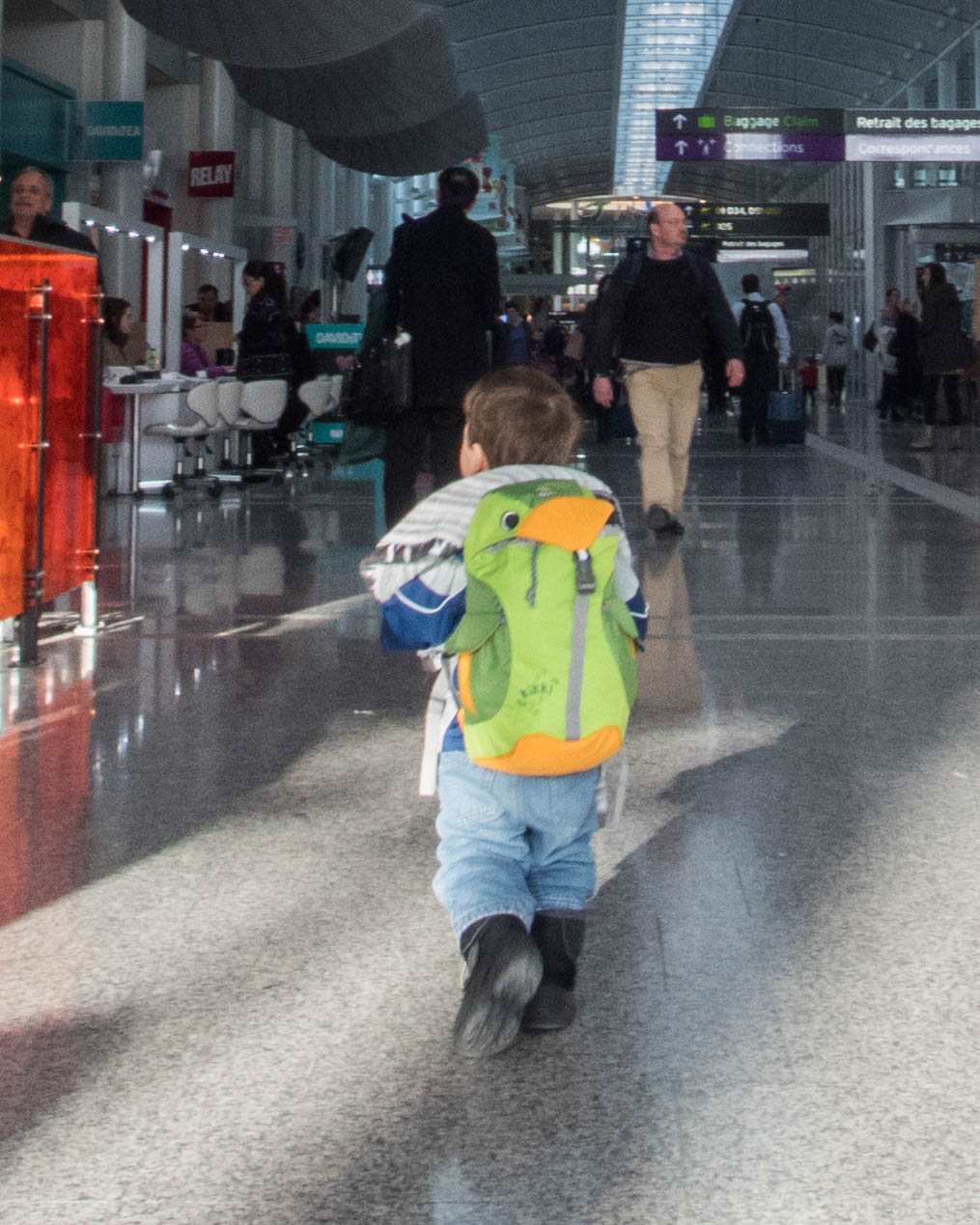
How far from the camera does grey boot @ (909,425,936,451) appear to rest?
792 inches

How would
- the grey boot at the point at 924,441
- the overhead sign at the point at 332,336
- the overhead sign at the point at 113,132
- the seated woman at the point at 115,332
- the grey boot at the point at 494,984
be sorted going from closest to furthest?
the grey boot at the point at 494,984 < the seated woman at the point at 115,332 < the overhead sign at the point at 113,132 < the overhead sign at the point at 332,336 < the grey boot at the point at 924,441

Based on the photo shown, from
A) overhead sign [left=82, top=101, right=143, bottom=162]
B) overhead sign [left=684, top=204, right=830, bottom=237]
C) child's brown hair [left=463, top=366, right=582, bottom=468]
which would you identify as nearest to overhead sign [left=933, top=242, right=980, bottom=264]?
overhead sign [left=684, top=204, right=830, bottom=237]

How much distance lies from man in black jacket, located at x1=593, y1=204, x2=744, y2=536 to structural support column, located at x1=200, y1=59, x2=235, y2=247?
628 inches

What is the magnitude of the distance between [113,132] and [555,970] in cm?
1801

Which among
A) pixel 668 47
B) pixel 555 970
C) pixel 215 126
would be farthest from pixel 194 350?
pixel 668 47

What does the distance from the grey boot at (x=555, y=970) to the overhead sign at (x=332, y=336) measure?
56.5 ft

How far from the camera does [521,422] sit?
10.1 feet

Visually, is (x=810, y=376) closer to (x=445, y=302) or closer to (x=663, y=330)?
(x=663, y=330)

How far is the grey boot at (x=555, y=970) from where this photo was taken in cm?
287

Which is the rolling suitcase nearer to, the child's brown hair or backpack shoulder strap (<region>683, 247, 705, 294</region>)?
backpack shoulder strap (<region>683, 247, 705, 294</region>)

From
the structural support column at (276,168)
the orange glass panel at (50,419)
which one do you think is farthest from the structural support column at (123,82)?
the orange glass panel at (50,419)

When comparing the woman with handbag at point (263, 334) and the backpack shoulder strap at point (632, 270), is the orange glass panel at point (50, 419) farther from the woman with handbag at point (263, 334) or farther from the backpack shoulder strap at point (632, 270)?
the woman with handbag at point (263, 334)

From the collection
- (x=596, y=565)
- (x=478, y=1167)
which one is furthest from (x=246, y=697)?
(x=478, y=1167)

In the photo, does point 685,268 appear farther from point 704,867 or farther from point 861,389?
point 861,389
